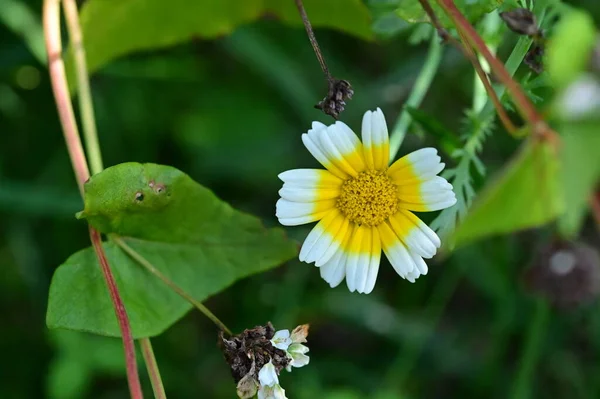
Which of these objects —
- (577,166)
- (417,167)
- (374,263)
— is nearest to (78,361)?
(374,263)

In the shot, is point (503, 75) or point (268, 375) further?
point (268, 375)

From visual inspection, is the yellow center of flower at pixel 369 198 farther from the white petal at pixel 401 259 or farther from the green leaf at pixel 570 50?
the green leaf at pixel 570 50

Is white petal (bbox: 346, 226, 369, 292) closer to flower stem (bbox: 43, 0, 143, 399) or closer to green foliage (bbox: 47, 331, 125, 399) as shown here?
flower stem (bbox: 43, 0, 143, 399)

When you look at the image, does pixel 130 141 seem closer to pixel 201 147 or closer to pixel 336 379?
pixel 201 147

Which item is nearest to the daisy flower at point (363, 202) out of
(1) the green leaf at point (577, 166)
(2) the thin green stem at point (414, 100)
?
(2) the thin green stem at point (414, 100)

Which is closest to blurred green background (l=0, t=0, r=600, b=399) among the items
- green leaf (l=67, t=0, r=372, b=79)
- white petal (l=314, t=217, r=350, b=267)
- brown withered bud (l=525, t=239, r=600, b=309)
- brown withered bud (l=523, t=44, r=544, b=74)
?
brown withered bud (l=525, t=239, r=600, b=309)

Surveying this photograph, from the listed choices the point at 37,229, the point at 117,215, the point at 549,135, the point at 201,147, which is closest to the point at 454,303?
the point at 201,147

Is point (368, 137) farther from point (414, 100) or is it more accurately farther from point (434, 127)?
point (414, 100)

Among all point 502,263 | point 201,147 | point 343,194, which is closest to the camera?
point 343,194
